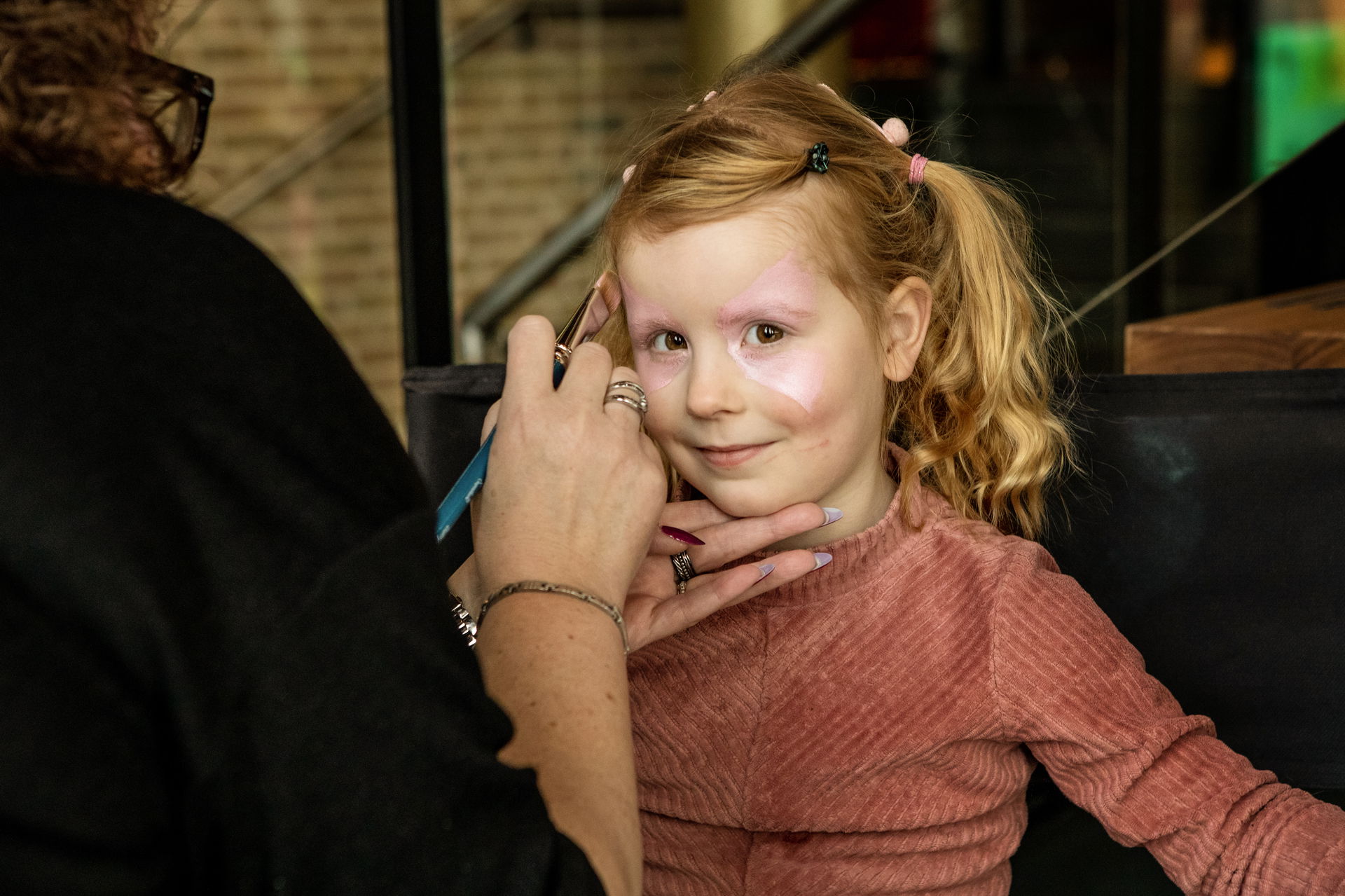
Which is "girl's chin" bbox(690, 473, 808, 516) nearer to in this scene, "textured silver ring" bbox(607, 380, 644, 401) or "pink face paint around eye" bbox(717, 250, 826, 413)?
"pink face paint around eye" bbox(717, 250, 826, 413)

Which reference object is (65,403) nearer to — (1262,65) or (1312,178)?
(1312,178)

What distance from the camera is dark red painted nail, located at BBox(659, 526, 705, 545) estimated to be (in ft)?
3.85

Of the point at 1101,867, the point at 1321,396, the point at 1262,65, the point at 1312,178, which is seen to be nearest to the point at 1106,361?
the point at 1312,178

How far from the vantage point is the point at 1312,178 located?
1.79m

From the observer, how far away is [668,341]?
1.21 meters

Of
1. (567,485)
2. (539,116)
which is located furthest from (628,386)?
(539,116)

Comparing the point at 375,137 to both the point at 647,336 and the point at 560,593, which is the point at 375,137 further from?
the point at 560,593

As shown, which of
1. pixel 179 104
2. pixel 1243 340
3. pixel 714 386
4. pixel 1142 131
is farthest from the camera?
pixel 1142 131

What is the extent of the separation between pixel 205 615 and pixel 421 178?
3.50 ft

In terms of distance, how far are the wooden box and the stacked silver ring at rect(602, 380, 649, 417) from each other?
0.69 metres

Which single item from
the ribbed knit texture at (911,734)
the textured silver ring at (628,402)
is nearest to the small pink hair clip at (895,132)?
the ribbed knit texture at (911,734)

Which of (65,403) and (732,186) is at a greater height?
(732,186)

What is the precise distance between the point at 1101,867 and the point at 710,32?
8.42 feet

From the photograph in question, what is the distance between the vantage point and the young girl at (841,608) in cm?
112
